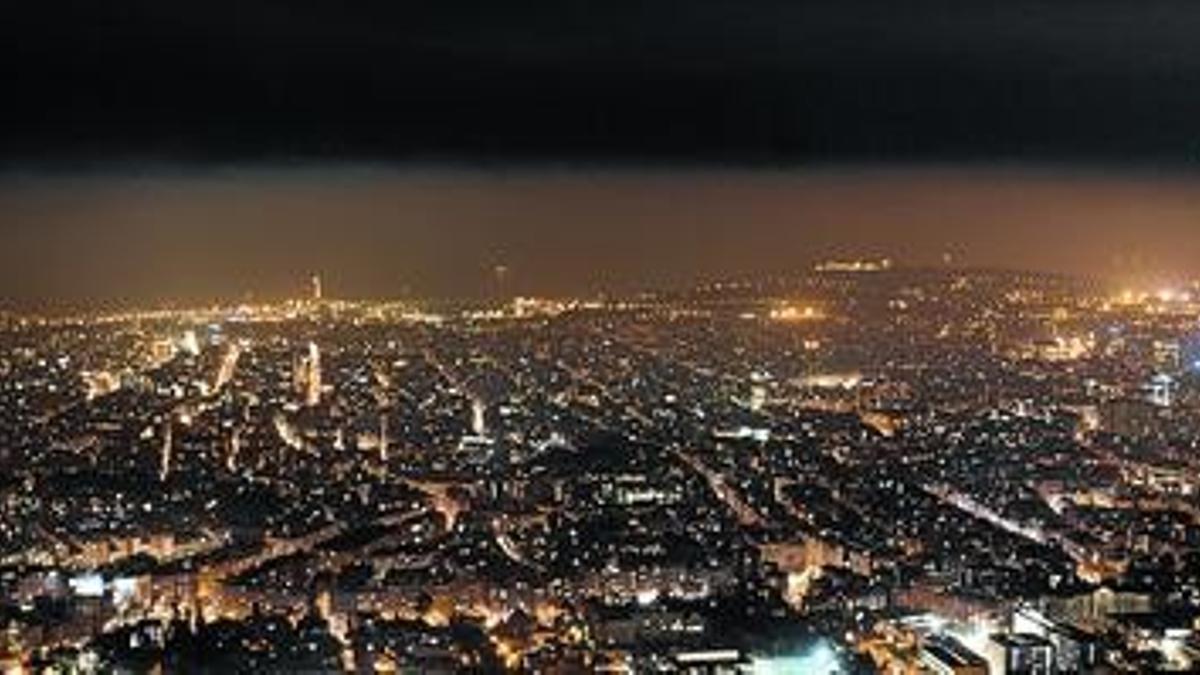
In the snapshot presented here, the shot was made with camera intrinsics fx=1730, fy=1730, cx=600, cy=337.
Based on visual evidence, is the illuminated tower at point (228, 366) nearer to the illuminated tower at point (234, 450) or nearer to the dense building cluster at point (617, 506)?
the dense building cluster at point (617, 506)

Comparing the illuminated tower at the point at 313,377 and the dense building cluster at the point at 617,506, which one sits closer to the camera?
the dense building cluster at the point at 617,506

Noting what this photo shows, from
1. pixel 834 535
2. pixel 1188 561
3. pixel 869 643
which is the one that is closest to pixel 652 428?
pixel 834 535

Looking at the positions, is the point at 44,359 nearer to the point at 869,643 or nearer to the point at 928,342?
the point at 928,342

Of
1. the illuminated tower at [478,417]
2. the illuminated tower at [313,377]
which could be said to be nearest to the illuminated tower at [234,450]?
the illuminated tower at [478,417]

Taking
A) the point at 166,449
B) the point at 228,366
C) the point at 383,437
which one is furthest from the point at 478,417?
the point at 228,366

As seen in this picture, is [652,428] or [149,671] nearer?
[149,671]
